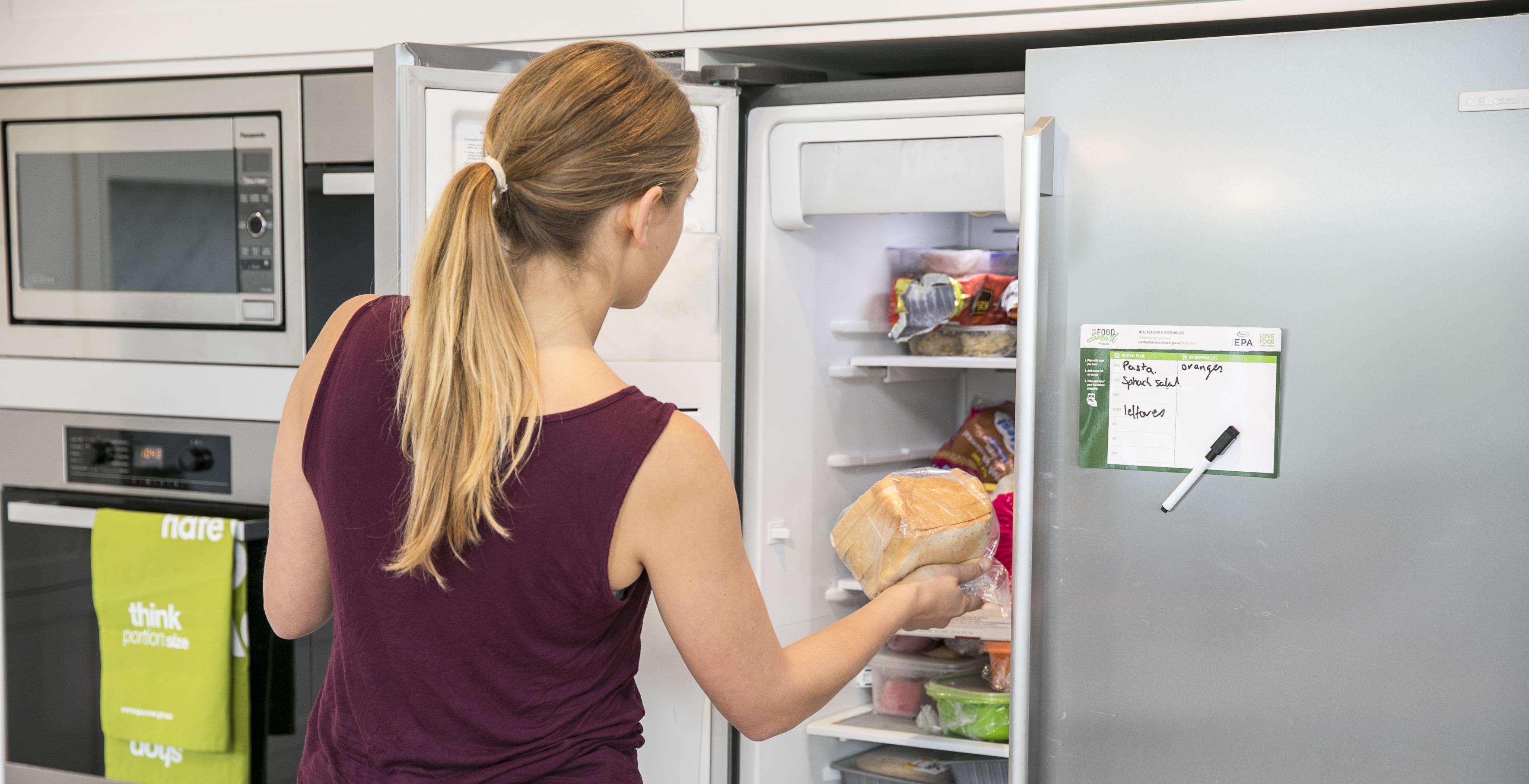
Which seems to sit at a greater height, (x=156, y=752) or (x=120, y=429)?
(x=120, y=429)

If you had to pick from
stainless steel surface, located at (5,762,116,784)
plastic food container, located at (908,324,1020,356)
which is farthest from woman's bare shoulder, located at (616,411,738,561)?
stainless steel surface, located at (5,762,116,784)

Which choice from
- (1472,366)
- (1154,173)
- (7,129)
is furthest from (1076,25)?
(7,129)

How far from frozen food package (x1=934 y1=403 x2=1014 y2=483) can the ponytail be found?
1175 millimetres

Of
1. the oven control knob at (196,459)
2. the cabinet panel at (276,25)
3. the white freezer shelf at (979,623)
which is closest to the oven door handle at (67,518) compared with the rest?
the oven control knob at (196,459)

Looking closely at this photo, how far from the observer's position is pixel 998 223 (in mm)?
2148

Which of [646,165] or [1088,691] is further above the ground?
[646,165]

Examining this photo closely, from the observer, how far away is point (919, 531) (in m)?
1.42

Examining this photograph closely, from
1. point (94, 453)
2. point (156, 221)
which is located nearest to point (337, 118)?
point (156, 221)

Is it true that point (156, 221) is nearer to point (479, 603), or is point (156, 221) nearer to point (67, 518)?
point (67, 518)

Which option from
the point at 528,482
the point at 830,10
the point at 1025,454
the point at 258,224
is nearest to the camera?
the point at 528,482

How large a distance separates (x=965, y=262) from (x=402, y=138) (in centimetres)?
85

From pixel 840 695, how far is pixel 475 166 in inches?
47.0

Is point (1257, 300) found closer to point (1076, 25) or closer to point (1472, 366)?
point (1472, 366)

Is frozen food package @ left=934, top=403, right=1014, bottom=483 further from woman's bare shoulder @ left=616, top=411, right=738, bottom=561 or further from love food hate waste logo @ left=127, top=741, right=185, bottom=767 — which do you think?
love food hate waste logo @ left=127, top=741, right=185, bottom=767
